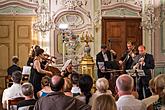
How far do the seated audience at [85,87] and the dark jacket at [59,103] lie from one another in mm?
737

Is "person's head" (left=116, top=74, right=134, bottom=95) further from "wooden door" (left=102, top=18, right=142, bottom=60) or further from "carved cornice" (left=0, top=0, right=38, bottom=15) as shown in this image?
"wooden door" (left=102, top=18, right=142, bottom=60)

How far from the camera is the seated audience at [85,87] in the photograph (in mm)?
4145

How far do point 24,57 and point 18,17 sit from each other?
108 cm

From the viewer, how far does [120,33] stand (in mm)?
11180

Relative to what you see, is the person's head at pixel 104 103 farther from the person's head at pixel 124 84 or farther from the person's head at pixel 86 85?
the person's head at pixel 86 85

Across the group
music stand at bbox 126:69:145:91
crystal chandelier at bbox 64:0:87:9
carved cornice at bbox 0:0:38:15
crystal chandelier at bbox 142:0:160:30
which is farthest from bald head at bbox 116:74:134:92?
crystal chandelier at bbox 142:0:160:30

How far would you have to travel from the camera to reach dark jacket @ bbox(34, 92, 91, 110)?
3.38m

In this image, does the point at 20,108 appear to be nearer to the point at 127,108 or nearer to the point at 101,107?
the point at 127,108

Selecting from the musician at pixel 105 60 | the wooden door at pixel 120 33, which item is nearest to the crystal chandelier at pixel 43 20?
the wooden door at pixel 120 33

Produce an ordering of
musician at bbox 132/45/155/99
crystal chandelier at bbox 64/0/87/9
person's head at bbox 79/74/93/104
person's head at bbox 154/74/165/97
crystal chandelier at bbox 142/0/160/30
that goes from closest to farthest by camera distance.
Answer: person's head at bbox 154/74/165/97, person's head at bbox 79/74/93/104, musician at bbox 132/45/155/99, crystal chandelier at bbox 64/0/87/9, crystal chandelier at bbox 142/0/160/30

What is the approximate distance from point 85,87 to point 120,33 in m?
7.15

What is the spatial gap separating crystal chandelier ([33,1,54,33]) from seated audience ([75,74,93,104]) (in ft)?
20.4

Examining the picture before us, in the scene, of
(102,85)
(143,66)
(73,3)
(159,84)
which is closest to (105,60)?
(143,66)

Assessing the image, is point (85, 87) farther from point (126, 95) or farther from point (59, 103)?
point (59, 103)
